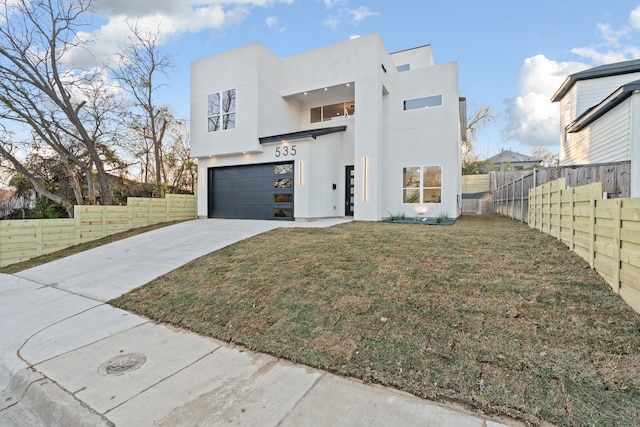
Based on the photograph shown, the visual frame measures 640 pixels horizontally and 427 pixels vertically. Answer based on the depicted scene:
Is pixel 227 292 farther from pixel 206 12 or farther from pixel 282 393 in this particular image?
pixel 206 12

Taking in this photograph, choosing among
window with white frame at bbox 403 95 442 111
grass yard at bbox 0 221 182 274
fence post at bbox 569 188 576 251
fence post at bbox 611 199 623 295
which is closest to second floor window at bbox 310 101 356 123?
window with white frame at bbox 403 95 442 111

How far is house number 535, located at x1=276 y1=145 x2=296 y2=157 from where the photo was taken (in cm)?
1130

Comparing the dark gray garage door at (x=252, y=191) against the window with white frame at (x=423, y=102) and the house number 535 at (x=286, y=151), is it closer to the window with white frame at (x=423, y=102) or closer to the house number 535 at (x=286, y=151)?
the house number 535 at (x=286, y=151)

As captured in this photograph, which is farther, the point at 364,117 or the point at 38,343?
the point at 364,117

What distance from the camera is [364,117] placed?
36.9 feet

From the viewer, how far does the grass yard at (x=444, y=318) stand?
225 cm

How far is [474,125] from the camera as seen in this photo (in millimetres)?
27531

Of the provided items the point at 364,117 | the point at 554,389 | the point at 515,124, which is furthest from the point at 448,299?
the point at 515,124

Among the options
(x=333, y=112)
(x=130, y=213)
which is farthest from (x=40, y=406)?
(x=333, y=112)

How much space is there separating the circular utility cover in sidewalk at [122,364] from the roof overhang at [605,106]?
13.7 metres

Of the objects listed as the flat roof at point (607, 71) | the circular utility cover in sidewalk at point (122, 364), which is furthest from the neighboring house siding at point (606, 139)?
the circular utility cover in sidewalk at point (122, 364)

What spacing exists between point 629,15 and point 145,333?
735 inches

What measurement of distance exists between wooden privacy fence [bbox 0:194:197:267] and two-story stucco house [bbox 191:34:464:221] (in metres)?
1.70

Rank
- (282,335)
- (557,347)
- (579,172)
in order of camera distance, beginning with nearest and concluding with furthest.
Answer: (557,347) < (282,335) < (579,172)
